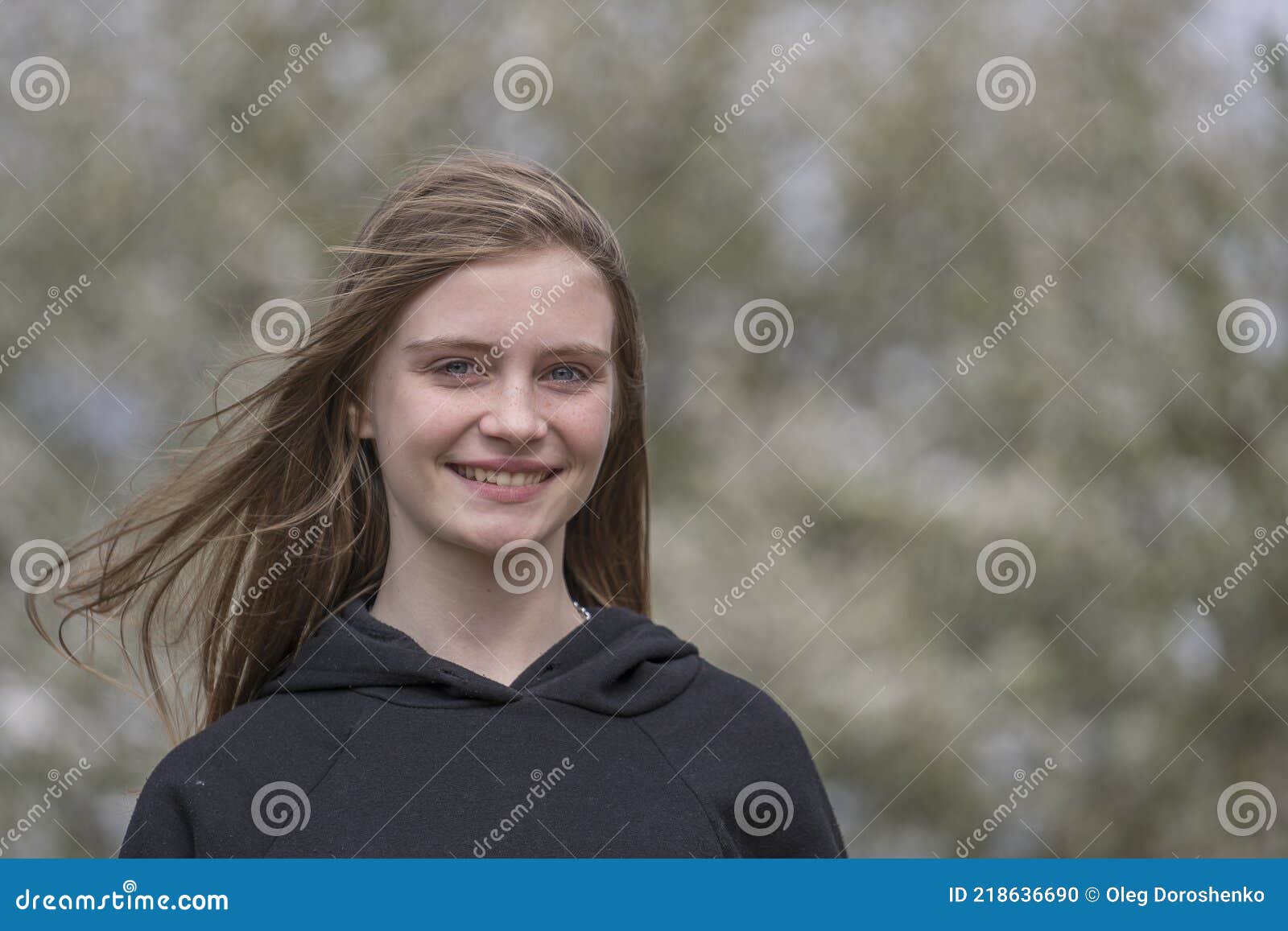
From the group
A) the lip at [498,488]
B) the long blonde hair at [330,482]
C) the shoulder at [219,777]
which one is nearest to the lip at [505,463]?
the lip at [498,488]

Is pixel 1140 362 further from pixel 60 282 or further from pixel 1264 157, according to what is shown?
pixel 60 282

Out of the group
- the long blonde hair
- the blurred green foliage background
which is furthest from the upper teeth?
the blurred green foliage background

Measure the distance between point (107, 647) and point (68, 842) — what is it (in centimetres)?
87

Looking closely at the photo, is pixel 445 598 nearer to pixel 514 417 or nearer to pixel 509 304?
pixel 514 417

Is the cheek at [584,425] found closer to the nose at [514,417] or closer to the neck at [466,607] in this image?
the nose at [514,417]

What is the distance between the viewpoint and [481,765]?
7.59 feet

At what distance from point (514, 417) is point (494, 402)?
5 cm

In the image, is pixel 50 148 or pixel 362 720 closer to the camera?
pixel 362 720

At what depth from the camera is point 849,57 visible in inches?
278

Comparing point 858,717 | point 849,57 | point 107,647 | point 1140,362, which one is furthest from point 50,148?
point 1140,362

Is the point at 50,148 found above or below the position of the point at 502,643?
below

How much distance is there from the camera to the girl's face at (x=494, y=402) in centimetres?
228

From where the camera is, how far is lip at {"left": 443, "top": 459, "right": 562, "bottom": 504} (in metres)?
2.31

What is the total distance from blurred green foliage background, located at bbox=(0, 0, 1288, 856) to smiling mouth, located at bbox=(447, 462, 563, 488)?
3.58 m
